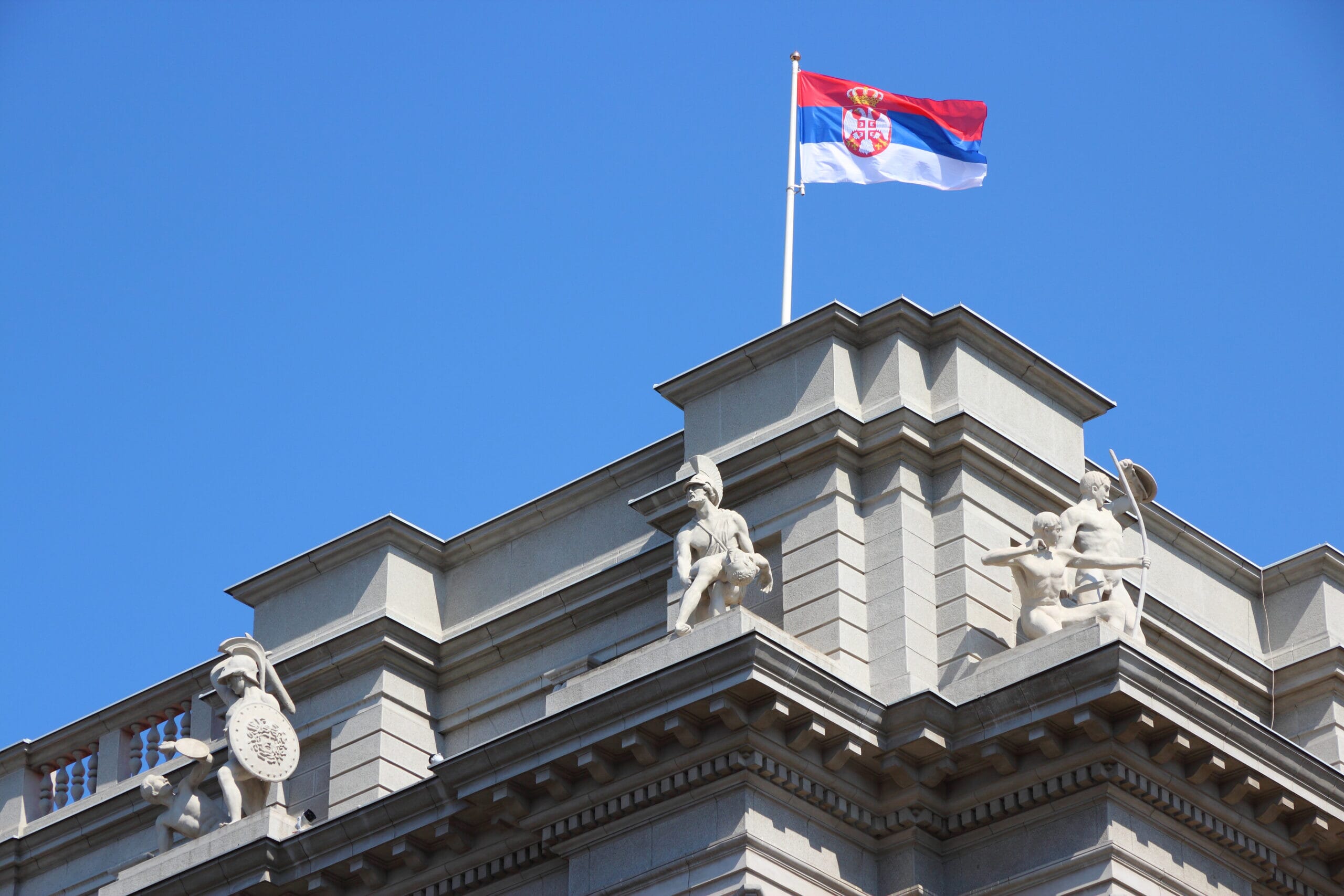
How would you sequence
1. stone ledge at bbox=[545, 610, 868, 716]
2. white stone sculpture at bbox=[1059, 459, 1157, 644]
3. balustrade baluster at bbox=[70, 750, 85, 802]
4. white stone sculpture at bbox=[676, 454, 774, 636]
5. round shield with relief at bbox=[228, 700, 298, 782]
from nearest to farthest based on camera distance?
stone ledge at bbox=[545, 610, 868, 716]
white stone sculpture at bbox=[676, 454, 774, 636]
white stone sculpture at bbox=[1059, 459, 1157, 644]
round shield with relief at bbox=[228, 700, 298, 782]
balustrade baluster at bbox=[70, 750, 85, 802]

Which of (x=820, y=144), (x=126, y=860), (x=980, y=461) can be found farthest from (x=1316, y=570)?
(x=126, y=860)

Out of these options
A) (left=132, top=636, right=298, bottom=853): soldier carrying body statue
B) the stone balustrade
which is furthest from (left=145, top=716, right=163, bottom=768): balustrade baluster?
(left=132, top=636, right=298, bottom=853): soldier carrying body statue

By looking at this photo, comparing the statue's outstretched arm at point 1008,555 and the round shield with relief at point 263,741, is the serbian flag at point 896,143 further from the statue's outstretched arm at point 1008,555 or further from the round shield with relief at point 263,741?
the round shield with relief at point 263,741

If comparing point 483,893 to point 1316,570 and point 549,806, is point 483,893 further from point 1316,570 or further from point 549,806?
point 1316,570

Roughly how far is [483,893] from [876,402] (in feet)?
23.3

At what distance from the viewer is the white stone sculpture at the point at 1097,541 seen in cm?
2925

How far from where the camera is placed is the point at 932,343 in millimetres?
31453

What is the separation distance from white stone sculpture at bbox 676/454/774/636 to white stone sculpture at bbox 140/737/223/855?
6.83 m

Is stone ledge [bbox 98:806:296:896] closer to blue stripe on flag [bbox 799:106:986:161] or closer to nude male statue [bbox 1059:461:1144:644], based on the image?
nude male statue [bbox 1059:461:1144:644]

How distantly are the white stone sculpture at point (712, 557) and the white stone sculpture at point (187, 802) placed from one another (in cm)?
683

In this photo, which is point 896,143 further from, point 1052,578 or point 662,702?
point 662,702

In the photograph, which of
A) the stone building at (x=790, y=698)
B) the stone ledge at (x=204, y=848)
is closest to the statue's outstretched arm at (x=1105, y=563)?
the stone building at (x=790, y=698)

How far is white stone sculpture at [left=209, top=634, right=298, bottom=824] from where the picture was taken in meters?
31.8

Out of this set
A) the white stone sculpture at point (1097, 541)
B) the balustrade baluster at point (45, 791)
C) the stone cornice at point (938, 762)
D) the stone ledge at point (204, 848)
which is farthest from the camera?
the balustrade baluster at point (45, 791)
